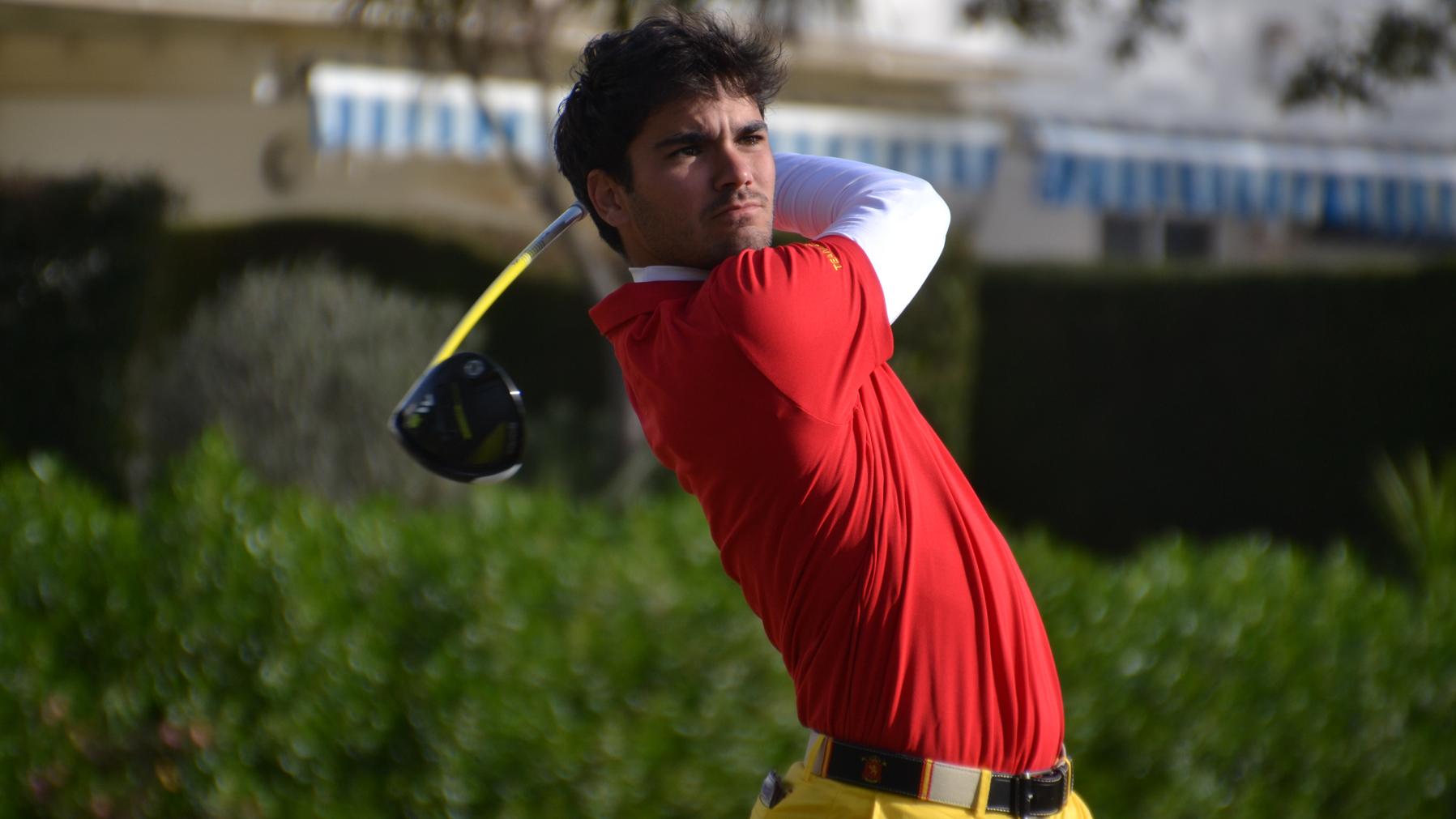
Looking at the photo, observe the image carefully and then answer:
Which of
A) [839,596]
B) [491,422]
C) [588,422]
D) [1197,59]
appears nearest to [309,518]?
[491,422]

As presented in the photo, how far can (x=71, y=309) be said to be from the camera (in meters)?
6.83

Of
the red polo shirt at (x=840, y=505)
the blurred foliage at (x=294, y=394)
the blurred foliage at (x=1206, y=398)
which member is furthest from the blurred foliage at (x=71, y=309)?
the blurred foliage at (x=1206, y=398)

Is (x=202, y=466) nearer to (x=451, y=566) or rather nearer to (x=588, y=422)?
(x=451, y=566)

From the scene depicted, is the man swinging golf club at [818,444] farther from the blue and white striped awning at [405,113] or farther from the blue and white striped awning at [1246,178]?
the blue and white striped awning at [1246,178]

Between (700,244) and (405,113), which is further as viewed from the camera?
(405,113)

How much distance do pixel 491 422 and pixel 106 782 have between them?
9.25ft

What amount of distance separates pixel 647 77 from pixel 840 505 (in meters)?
0.61

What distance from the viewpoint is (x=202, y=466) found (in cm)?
483

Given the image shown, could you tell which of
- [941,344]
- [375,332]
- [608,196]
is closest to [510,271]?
[608,196]

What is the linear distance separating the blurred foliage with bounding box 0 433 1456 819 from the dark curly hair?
2108 mm

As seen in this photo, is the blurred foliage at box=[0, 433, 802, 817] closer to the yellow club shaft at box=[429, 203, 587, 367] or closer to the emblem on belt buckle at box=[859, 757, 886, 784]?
the yellow club shaft at box=[429, 203, 587, 367]

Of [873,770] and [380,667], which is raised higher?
[873,770]

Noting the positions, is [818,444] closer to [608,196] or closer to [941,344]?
[608,196]

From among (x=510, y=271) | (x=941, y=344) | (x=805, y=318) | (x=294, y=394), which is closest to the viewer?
(x=805, y=318)
